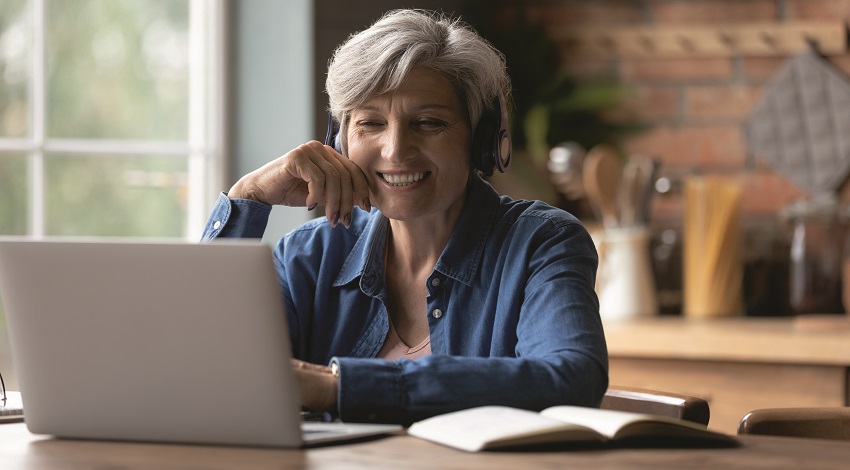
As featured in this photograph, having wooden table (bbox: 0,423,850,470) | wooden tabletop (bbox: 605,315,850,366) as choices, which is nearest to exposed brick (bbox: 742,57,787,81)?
wooden tabletop (bbox: 605,315,850,366)

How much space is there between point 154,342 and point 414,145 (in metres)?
0.66

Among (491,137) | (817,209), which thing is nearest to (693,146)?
(817,209)

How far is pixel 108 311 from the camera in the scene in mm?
1115

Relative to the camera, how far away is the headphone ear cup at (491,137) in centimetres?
172

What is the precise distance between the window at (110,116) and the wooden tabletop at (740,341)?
1.09 metres

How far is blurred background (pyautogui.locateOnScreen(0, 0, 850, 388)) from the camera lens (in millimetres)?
2674

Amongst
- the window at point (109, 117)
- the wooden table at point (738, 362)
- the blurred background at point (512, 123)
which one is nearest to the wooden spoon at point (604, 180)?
the blurred background at point (512, 123)

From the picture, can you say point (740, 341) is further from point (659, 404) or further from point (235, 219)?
point (235, 219)

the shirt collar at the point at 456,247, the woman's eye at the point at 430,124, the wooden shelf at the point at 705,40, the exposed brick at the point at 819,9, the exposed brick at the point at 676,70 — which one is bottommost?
the shirt collar at the point at 456,247

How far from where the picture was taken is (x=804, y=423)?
1489mm

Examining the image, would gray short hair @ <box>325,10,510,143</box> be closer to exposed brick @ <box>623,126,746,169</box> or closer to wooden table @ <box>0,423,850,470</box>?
wooden table @ <box>0,423,850,470</box>

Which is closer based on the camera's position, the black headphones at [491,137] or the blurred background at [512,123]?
the black headphones at [491,137]

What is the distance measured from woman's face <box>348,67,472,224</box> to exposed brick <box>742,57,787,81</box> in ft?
4.85

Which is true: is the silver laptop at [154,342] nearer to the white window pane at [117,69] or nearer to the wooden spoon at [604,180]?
the white window pane at [117,69]
